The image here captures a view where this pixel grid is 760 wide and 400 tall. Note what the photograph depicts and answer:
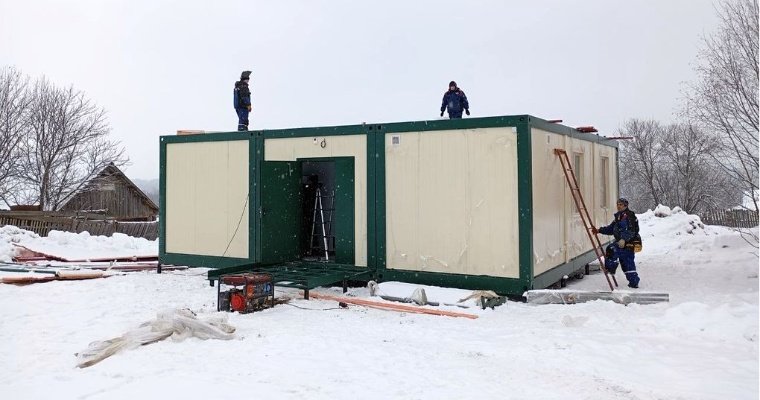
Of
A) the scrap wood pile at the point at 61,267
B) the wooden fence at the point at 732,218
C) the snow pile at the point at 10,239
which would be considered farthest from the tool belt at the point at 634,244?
the wooden fence at the point at 732,218

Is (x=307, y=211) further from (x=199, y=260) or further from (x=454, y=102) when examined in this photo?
(x=454, y=102)

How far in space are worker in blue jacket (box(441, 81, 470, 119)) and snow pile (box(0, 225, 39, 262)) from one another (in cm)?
1204

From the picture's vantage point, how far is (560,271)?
10797 mm

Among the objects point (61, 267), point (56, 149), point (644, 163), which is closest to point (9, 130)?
point (56, 149)

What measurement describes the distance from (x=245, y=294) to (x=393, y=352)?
2902 mm

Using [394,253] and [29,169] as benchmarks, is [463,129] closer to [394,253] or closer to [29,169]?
[394,253]

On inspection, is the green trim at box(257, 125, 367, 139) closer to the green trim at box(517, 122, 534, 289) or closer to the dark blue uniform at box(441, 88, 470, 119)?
the green trim at box(517, 122, 534, 289)

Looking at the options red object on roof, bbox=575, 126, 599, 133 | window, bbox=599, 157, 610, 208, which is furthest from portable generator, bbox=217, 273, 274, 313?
window, bbox=599, 157, 610, 208

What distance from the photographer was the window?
14549 mm

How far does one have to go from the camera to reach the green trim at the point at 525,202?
9250 millimetres

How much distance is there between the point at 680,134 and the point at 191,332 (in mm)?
53845

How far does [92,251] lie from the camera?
60.4 feet

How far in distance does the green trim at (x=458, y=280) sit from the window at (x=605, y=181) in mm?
6196

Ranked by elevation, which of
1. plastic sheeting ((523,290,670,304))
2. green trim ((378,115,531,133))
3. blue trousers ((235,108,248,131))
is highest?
blue trousers ((235,108,248,131))
